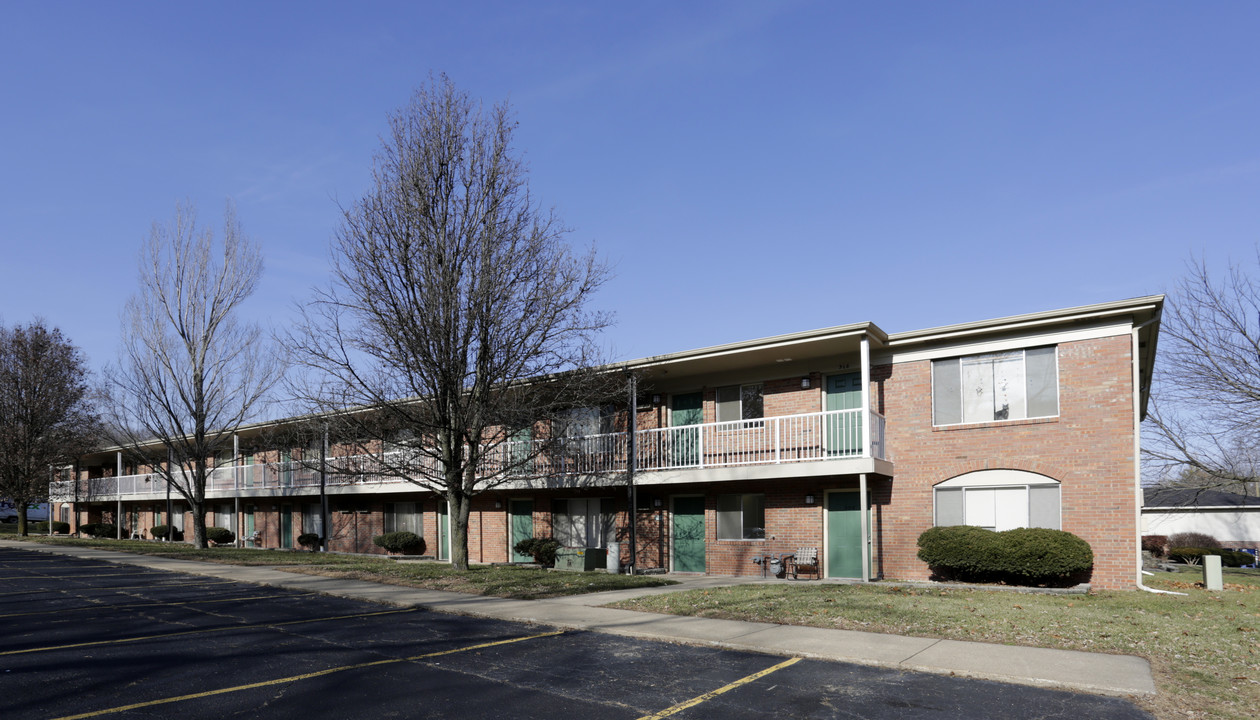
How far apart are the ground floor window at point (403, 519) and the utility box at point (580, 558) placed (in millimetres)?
8787

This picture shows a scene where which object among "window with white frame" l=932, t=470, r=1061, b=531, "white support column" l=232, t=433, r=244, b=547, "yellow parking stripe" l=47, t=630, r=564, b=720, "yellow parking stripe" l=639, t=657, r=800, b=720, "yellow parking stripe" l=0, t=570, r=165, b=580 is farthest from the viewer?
"white support column" l=232, t=433, r=244, b=547

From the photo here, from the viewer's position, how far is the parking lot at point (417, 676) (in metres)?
7.20

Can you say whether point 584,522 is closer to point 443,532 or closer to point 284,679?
point 443,532

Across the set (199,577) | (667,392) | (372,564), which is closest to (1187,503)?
(667,392)

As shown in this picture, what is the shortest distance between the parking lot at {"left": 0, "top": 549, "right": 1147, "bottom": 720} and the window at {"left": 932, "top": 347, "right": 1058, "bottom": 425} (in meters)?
10.9

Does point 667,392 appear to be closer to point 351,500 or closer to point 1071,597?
point 1071,597

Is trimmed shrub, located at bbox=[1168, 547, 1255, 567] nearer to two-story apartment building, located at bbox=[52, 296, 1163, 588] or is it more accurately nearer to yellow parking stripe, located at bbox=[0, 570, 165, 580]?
two-story apartment building, located at bbox=[52, 296, 1163, 588]

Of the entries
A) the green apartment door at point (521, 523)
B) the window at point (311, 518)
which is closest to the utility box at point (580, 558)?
the green apartment door at point (521, 523)

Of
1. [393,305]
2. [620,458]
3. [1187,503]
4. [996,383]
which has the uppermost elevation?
[393,305]

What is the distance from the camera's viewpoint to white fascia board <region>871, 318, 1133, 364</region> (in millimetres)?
16845

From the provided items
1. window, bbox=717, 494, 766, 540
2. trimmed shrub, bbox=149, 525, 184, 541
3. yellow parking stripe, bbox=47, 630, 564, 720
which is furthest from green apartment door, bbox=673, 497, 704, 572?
trimmed shrub, bbox=149, 525, 184, 541

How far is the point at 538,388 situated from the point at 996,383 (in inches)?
408

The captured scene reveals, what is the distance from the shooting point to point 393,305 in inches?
699

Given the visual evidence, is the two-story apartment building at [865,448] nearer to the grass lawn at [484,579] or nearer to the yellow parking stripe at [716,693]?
the grass lawn at [484,579]
